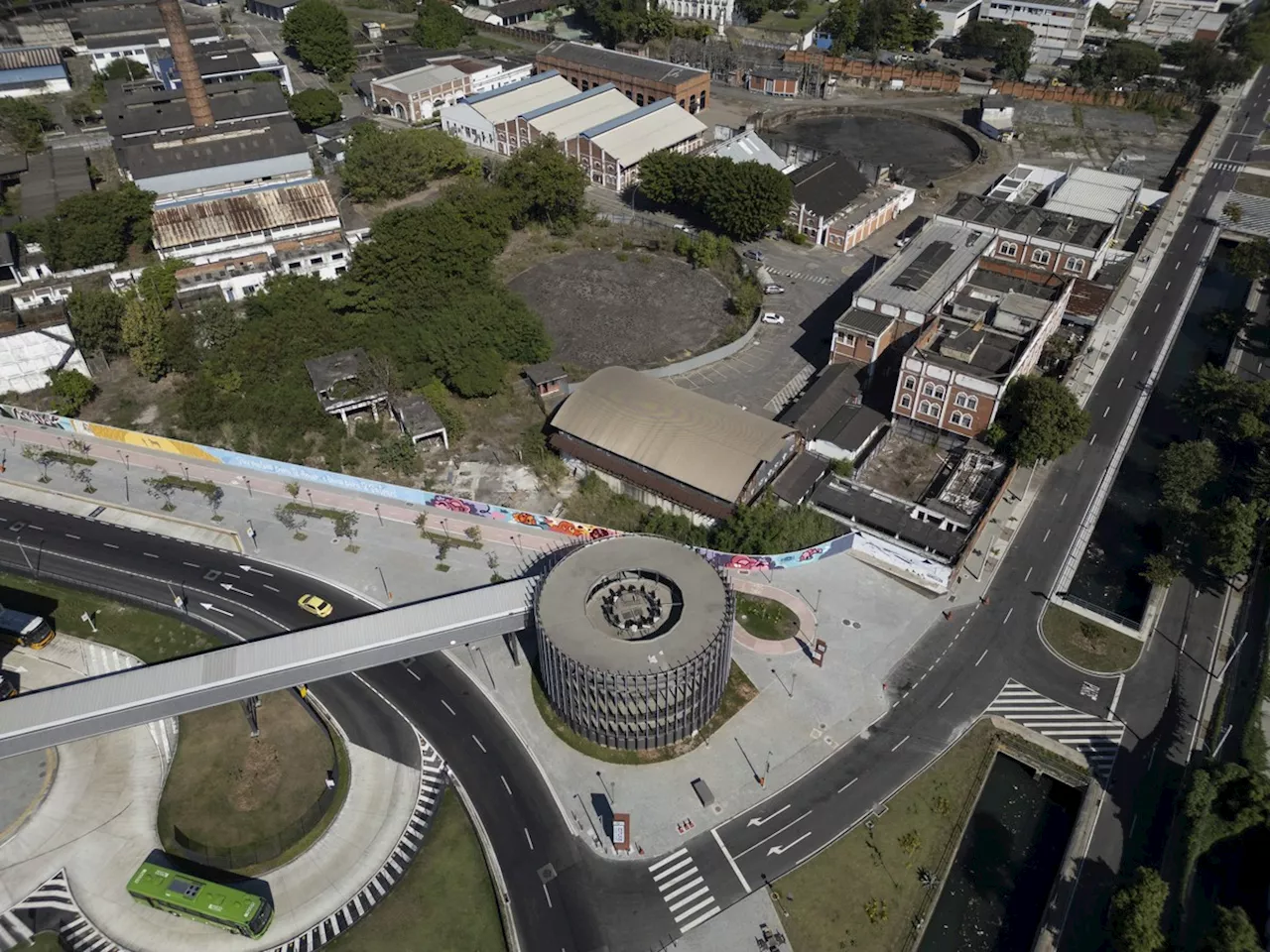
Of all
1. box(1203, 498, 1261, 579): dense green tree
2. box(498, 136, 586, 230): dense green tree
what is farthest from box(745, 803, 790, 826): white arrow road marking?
box(498, 136, 586, 230): dense green tree

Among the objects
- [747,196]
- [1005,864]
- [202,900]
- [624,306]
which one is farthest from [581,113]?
[202,900]

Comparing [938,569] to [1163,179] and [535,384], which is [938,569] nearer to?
[535,384]

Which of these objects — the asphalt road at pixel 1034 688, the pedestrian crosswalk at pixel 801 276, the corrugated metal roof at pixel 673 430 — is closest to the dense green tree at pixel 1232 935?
the asphalt road at pixel 1034 688

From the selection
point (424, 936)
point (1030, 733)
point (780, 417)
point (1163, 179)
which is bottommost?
point (424, 936)

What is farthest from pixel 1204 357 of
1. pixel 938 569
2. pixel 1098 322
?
pixel 938 569

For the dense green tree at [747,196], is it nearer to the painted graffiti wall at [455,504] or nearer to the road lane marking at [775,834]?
the painted graffiti wall at [455,504]

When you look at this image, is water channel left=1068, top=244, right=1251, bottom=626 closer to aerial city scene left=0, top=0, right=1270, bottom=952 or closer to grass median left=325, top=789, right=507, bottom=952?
aerial city scene left=0, top=0, right=1270, bottom=952
